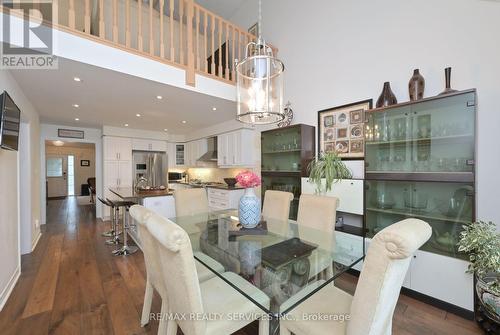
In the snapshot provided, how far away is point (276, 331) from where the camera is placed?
112 cm

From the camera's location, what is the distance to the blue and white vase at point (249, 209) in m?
2.01

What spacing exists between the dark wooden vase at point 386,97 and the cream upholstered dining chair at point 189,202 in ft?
8.06

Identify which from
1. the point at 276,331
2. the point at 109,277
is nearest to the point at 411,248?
the point at 276,331

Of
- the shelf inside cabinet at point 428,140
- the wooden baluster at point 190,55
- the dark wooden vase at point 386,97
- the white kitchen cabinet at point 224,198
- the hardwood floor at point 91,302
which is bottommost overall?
the hardwood floor at point 91,302

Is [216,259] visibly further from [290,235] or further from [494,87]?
[494,87]

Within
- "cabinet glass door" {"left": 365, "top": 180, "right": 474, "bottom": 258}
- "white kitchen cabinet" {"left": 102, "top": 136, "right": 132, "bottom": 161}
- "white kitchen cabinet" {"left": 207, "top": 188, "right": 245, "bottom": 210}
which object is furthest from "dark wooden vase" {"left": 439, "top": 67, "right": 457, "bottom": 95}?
"white kitchen cabinet" {"left": 102, "top": 136, "right": 132, "bottom": 161}

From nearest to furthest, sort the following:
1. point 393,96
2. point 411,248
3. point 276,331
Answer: point 411,248 → point 276,331 → point 393,96

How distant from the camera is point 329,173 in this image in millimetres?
2711

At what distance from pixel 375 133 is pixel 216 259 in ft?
7.23

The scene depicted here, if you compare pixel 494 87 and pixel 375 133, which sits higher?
pixel 494 87

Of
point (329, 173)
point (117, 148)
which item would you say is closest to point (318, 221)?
point (329, 173)

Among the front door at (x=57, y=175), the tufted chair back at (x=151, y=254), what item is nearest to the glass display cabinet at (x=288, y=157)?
the tufted chair back at (x=151, y=254)

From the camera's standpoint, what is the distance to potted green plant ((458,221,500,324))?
5.16ft

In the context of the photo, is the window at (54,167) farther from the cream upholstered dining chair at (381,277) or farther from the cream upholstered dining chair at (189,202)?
the cream upholstered dining chair at (381,277)
